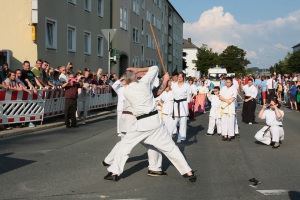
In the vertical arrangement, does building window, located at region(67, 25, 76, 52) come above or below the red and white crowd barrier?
above

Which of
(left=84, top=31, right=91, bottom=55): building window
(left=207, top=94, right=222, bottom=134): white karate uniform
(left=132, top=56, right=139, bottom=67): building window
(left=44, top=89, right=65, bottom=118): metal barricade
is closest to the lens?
(left=207, top=94, right=222, bottom=134): white karate uniform

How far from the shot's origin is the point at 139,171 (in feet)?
24.4

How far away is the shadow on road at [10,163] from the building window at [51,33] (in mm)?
13882

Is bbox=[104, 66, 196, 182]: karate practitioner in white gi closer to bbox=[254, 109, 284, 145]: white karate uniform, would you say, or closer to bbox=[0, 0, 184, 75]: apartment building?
bbox=[254, 109, 284, 145]: white karate uniform

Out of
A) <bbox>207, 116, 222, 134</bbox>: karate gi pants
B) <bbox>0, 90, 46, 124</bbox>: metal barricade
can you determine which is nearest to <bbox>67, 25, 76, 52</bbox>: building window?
<bbox>0, 90, 46, 124</bbox>: metal barricade

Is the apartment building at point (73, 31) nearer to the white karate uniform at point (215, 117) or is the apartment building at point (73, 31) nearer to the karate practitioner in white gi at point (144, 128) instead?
the white karate uniform at point (215, 117)

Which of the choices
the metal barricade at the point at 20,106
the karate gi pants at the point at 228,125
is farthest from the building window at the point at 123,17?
the karate gi pants at the point at 228,125

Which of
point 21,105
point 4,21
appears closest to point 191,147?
point 21,105

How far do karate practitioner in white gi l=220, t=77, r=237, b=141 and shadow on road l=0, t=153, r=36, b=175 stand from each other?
A: 5.70 metres

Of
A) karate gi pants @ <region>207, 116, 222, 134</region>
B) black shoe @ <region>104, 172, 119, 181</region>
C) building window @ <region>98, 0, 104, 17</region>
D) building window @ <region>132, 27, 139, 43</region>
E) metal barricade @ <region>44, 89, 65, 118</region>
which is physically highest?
building window @ <region>98, 0, 104, 17</region>

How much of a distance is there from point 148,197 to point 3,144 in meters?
5.88

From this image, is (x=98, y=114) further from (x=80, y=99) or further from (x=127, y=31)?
(x=127, y=31)

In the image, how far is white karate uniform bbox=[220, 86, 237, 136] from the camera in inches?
459

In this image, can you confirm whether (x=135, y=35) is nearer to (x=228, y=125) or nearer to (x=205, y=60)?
(x=228, y=125)
